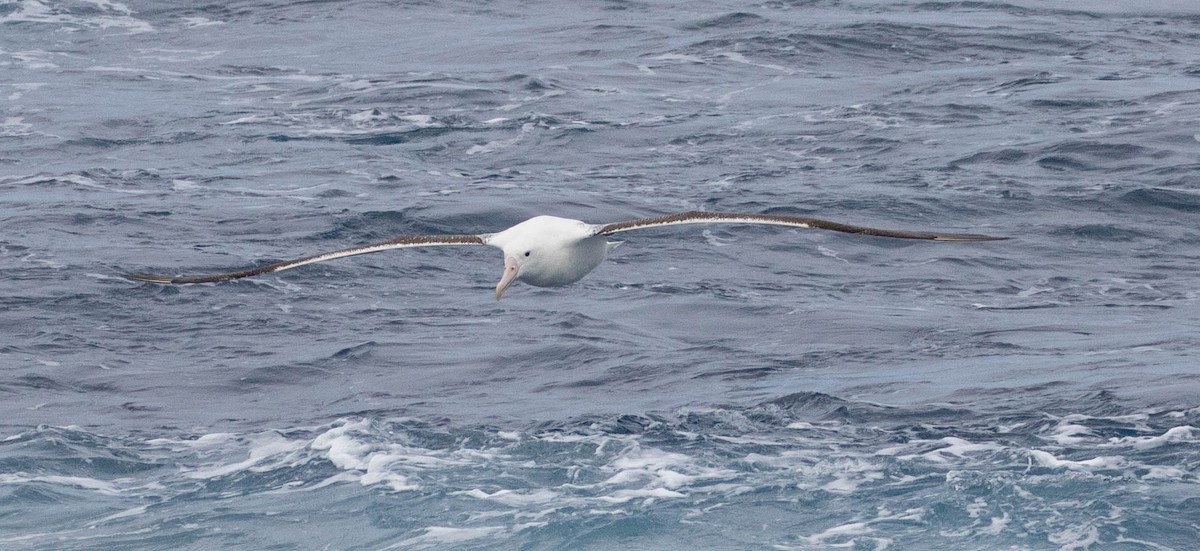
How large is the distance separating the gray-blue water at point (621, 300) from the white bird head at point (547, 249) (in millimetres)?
2289

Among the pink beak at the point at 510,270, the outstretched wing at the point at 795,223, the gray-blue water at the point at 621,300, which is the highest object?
the outstretched wing at the point at 795,223

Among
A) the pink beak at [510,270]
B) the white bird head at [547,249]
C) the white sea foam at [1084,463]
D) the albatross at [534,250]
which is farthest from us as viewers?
the white sea foam at [1084,463]

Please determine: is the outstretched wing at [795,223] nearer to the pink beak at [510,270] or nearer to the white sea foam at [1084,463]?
the pink beak at [510,270]

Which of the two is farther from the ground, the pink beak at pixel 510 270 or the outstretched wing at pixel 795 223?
the outstretched wing at pixel 795 223

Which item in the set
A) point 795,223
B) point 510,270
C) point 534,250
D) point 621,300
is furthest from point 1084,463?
point 621,300

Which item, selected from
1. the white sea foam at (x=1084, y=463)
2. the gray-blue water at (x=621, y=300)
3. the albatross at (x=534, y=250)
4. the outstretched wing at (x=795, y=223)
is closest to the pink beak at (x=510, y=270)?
the albatross at (x=534, y=250)

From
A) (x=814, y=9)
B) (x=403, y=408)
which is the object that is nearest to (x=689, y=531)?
(x=403, y=408)

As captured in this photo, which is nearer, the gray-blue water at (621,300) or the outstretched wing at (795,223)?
the outstretched wing at (795,223)

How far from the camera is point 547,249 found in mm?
18438

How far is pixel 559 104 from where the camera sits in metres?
40.6

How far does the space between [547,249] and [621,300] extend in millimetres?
8207

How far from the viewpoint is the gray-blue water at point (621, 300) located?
1834 centimetres

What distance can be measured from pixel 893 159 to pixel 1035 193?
4.22 metres

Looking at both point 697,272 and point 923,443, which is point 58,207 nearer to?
point 697,272
